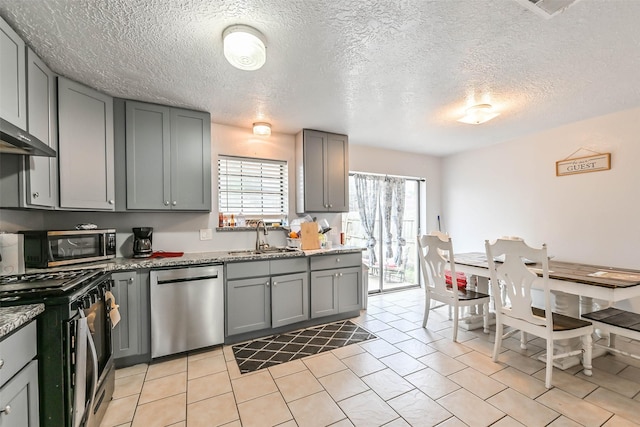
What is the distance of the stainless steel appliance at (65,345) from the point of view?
4.27 feet

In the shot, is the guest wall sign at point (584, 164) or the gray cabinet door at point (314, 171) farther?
the gray cabinet door at point (314, 171)

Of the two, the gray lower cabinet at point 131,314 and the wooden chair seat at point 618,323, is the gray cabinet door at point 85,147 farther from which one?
the wooden chair seat at point 618,323

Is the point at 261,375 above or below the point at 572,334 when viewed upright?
below

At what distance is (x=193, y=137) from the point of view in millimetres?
2924

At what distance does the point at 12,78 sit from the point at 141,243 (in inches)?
60.7

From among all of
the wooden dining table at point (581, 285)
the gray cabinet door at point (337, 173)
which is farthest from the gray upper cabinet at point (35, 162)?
the wooden dining table at point (581, 285)

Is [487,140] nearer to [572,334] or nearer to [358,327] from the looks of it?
[572,334]

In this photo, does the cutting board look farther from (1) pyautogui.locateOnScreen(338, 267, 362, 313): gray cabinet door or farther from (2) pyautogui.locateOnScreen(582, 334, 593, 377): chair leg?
(2) pyautogui.locateOnScreen(582, 334, 593, 377): chair leg

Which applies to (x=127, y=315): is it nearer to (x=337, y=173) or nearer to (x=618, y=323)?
(x=337, y=173)

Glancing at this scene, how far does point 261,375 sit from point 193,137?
7.99ft

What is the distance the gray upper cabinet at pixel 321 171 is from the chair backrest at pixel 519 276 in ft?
6.45

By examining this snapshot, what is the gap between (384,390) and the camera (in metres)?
2.05

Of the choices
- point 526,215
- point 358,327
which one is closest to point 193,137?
point 358,327

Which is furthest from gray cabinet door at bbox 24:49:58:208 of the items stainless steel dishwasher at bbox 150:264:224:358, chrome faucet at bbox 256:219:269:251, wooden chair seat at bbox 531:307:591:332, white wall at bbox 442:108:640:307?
white wall at bbox 442:108:640:307
